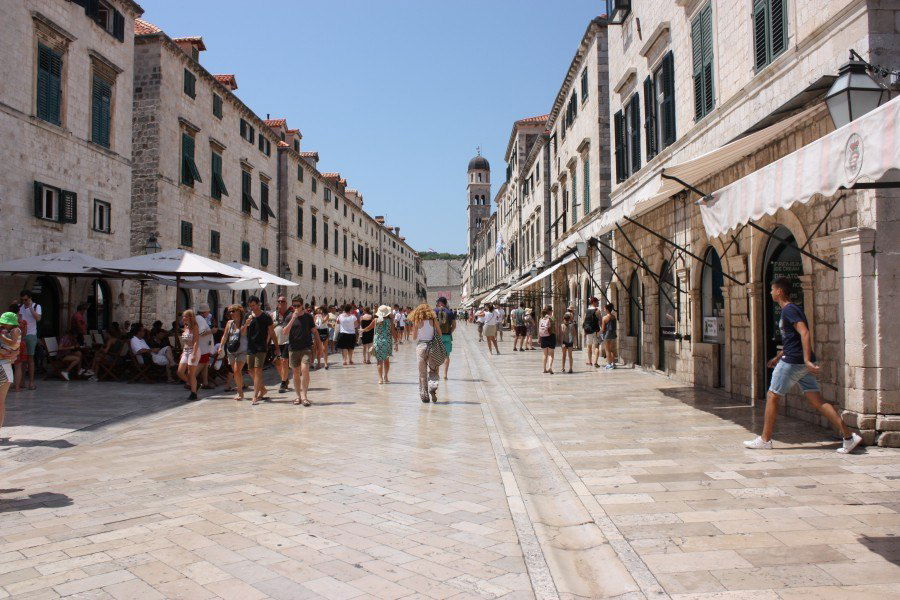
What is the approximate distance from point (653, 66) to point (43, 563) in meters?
13.9

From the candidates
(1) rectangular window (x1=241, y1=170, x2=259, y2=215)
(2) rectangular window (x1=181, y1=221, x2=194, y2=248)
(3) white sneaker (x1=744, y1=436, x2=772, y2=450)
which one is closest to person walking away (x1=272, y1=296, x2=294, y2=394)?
(3) white sneaker (x1=744, y1=436, x2=772, y2=450)

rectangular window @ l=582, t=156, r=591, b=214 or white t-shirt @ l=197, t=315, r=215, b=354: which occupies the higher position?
rectangular window @ l=582, t=156, r=591, b=214

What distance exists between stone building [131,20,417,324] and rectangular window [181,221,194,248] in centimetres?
4

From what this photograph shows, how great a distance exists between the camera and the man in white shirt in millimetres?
13125

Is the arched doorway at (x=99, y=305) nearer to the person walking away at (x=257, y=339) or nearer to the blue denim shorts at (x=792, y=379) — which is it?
the person walking away at (x=257, y=339)

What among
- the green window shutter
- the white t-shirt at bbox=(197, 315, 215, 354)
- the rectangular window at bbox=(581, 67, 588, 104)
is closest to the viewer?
the white t-shirt at bbox=(197, 315, 215, 354)

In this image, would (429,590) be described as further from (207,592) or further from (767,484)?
(767,484)

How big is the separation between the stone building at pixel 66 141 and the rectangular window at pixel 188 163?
140 inches

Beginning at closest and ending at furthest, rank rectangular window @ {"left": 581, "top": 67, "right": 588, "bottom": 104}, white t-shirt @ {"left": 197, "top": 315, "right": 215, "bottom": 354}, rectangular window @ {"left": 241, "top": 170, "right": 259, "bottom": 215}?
white t-shirt @ {"left": 197, "top": 315, "right": 215, "bottom": 354}, rectangular window @ {"left": 581, "top": 67, "right": 588, "bottom": 104}, rectangular window @ {"left": 241, "top": 170, "right": 259, "bottom": 215}

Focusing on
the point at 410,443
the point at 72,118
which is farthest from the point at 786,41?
the point at 72,118

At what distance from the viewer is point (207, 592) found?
324cm

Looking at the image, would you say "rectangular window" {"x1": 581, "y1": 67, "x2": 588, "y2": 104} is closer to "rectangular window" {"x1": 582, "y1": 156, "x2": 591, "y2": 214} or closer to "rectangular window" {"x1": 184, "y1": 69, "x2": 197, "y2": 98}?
"rectangular window" {"x1": 582, "y1": 156, "x2": 591, "y2": 214}

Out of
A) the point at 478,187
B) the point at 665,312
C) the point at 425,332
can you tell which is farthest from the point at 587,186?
the point at 478,187

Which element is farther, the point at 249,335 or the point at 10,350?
the point at 249,335
